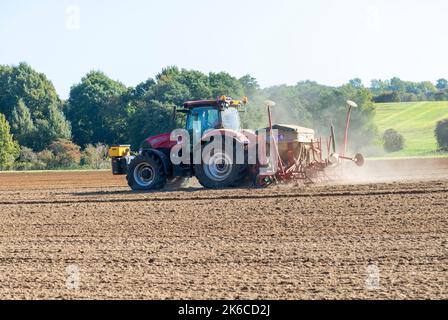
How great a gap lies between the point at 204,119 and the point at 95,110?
1849 inches

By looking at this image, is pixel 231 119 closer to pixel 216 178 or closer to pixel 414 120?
pixel 216 178

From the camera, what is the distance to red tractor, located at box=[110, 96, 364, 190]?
17.5 meters

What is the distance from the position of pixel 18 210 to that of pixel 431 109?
63246 millimetres

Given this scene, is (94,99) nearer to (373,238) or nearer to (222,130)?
(222,130)

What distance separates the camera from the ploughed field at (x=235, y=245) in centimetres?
780

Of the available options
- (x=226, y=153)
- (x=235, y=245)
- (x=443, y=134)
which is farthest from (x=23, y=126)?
(x=235, y=245)

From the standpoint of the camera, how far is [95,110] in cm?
6362

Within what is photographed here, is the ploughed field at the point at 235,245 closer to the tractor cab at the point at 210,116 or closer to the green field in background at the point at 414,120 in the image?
the tractor cab at the point at 210,116

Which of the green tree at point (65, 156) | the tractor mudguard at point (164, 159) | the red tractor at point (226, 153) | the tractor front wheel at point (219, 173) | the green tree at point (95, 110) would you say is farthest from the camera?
the green tree at point (95, 110)

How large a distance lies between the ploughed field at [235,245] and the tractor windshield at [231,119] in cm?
207

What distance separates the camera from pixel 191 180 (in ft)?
65.8

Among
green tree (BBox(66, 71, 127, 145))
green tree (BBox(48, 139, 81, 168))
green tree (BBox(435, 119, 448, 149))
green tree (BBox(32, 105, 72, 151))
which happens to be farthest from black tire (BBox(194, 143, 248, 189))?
green tree (BBox(32, 105, 72, 151))

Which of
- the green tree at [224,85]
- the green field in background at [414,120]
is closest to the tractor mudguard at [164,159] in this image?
the green tree at [224,85]

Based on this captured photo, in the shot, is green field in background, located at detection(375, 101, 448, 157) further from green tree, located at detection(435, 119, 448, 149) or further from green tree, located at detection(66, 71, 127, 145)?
green tree, located at detection(66, 71, 127, 145)
